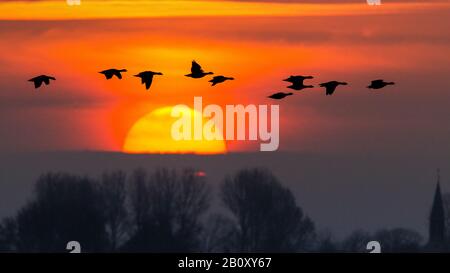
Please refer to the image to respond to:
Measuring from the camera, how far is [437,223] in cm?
15238

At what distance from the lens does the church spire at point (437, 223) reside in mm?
144875

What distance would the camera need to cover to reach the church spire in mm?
144875

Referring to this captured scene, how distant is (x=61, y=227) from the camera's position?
423ft

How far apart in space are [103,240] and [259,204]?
13260mm
